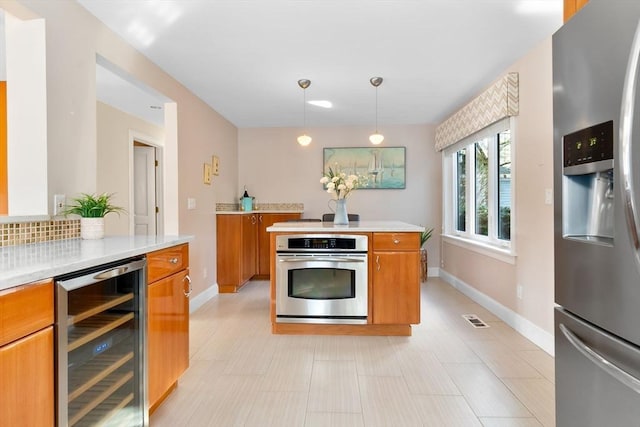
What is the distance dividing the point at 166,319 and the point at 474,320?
2.71m

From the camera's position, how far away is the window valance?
116 inches

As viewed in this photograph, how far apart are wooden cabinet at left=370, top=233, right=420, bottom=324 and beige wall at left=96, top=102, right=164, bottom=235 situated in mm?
3249

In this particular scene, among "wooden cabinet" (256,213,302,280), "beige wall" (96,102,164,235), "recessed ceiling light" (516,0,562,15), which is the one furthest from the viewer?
"wooden cabinet" (256,213,302,280)

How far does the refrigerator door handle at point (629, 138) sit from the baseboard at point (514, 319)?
2.11 metres

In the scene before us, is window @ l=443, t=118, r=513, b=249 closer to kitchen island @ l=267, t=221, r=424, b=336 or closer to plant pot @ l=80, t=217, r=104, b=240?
kitchen island @ l=267, t=221, r=424, b=336

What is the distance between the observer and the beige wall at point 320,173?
5.20 meters

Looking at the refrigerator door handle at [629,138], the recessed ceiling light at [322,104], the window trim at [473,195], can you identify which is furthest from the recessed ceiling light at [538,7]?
the recessed ceiling light at [322,104]

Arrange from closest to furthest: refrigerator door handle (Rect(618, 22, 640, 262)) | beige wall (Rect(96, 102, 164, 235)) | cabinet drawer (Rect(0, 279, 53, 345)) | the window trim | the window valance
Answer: refrigerator door handle (Rect(618, 22, 640, 262)) < cabinet drawer (Rect(0, 279, 53, 345)) < the window valance < the window trim < beige wall (Rect(96, 102, 164, 235))

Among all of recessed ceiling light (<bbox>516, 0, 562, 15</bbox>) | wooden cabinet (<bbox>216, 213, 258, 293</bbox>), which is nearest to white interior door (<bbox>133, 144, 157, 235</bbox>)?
wooden cabinet (<bbox>216, 213, 258, 293</bbox>)

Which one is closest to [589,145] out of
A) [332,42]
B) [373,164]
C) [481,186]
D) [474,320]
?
[332,42]

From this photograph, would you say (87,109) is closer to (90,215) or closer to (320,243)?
(90,215)

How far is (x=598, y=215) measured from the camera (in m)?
1.02

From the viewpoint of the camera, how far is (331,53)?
9.21 ft

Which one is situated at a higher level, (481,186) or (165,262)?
(481,186)
